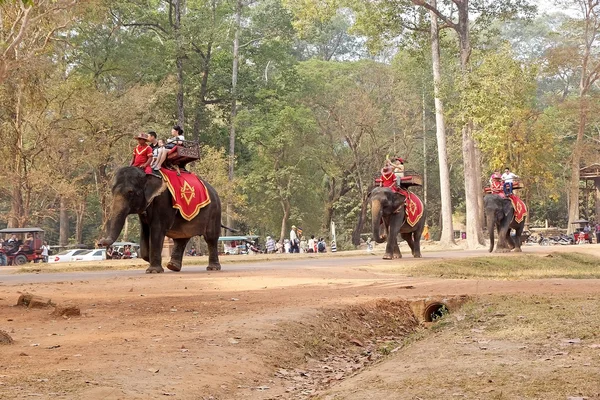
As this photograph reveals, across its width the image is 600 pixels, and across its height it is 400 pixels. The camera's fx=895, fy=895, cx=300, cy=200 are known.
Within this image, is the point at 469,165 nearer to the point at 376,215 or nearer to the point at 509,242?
the point at 509,242

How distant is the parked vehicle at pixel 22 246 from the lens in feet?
132

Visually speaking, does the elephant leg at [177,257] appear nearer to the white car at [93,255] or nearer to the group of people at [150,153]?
the group of people at [150,153]

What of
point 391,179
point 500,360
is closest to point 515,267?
point 391,179

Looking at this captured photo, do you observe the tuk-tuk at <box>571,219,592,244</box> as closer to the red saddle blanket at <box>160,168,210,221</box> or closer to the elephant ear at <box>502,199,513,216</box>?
the elephant ear at <box>502,199,513,216</box>

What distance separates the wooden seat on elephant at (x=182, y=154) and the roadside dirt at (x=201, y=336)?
3.95 meters

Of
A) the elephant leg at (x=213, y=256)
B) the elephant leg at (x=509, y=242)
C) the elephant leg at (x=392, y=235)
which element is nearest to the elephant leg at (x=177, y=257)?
the elephant leg at (x=213, y=256)

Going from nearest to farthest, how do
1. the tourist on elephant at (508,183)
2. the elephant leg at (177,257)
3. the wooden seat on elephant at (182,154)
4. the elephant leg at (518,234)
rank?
the wooden seat on elephant at (182,154) → the elephant leg at (177,257) → the tourist on elephant at (508,183) → the elephant leg at (518,234)

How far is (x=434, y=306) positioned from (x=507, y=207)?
17.9 metres

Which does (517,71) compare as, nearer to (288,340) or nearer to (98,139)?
(98,139)

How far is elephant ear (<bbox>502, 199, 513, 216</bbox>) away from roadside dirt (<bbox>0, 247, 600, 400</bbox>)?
14252 mm

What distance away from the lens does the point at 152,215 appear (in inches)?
758

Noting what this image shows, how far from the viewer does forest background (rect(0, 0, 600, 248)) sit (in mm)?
39625

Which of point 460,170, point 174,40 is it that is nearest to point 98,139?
point 174,40

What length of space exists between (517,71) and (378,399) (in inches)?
1286
